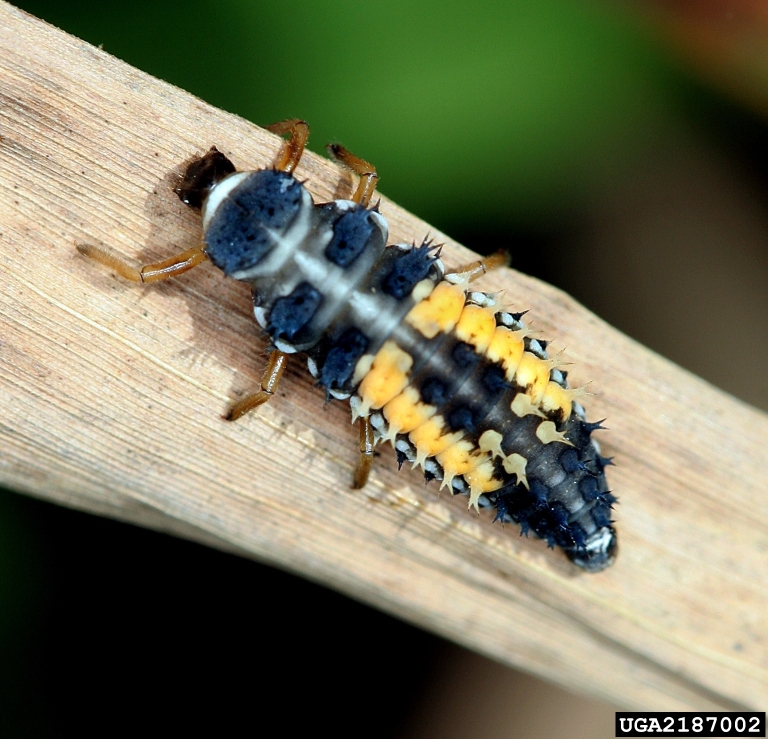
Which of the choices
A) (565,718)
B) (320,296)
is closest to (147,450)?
(320,296)

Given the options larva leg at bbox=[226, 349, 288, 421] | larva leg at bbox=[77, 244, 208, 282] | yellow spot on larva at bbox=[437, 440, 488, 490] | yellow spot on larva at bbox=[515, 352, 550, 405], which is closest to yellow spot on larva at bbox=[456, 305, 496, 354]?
yellow spot on larva at bbox=[515, 352, 550, 405]

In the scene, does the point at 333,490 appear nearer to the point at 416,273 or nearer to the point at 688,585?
the point at 416,273

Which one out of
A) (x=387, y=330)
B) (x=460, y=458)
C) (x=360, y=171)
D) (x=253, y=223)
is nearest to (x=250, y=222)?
(x=253, y=223)

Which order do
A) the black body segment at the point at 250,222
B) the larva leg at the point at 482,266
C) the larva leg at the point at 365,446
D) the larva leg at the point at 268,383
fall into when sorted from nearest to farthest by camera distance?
the black body segment at the point at 250,222, the larva leg at the point at 268,383, the larva leg at the point at 365,446, the larva leg at the point at 482,266

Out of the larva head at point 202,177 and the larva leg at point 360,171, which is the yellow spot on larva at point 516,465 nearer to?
the larva leg at point 360,171

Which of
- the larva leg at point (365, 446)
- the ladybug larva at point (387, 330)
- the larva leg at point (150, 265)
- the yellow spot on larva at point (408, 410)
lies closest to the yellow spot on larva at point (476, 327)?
the ladybug larva at point (387, 330)

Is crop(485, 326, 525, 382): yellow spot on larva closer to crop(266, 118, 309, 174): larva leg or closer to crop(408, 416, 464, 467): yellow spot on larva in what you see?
crop(408, 416, 464, 467): yellow spot on larva

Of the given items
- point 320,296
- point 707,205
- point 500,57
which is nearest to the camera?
point 320,296
